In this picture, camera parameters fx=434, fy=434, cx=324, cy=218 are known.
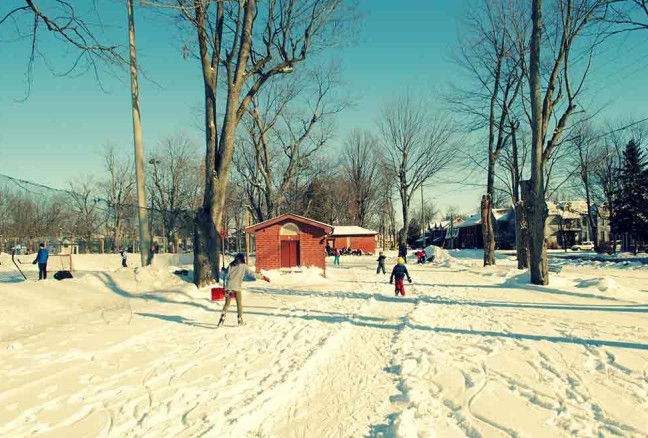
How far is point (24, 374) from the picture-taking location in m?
6.24

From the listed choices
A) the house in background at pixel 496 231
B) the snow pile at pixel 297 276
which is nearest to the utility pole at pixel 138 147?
the snow pile at pixel 297 276

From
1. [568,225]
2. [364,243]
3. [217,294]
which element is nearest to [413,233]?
[568,225]

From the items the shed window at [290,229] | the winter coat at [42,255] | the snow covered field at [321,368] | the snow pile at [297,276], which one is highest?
the shed window at [290,229]

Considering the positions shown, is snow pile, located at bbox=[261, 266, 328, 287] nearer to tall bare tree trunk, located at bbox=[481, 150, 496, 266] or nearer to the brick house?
tall bare tree trunk, located at bbox=[481, 150, 496, 266]

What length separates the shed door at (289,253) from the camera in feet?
78.0

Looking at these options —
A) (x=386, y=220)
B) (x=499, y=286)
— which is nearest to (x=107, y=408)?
(x=499, y=286)

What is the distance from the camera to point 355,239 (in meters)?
58.8

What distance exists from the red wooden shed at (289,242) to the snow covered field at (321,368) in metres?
11.0

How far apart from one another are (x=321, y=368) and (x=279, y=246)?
1729 centimetres

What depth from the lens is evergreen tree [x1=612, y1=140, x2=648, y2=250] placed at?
1666 inches

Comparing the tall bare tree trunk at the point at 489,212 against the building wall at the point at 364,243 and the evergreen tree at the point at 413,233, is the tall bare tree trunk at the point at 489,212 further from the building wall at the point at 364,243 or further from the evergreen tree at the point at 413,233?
the evergreen tree at the point at 413,233

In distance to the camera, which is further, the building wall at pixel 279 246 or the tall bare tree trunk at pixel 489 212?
the tall bare tree trunk at pixel 489 212

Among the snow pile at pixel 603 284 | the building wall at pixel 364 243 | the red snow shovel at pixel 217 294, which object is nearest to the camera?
the red snow shovel at pixel 217 294

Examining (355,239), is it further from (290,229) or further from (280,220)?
(280,220)
